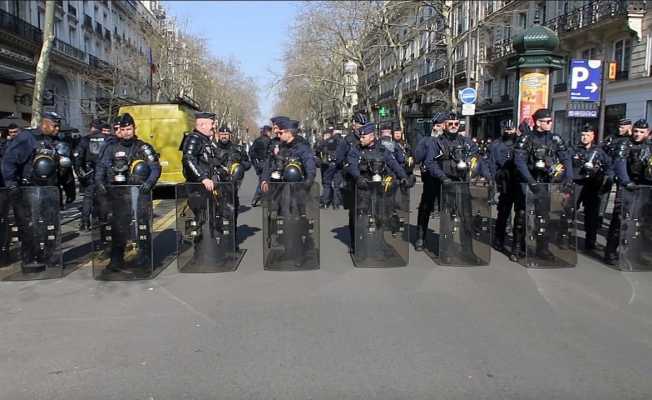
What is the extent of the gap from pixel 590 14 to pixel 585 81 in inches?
520

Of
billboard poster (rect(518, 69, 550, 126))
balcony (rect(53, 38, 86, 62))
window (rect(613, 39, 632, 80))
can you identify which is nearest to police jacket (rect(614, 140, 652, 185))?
billboard poster (rect(518, 69, 550, 126))

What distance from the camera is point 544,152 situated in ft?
22.5

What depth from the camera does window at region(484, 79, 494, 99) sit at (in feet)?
117

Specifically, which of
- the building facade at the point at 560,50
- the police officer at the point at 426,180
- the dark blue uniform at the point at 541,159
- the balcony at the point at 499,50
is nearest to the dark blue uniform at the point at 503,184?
the dark blue uniform at the point at 541,159

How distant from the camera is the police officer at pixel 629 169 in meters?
6.79

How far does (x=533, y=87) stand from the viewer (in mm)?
12797

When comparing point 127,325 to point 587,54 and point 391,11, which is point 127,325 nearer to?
point 391,11

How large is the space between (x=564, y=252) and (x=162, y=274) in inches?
190

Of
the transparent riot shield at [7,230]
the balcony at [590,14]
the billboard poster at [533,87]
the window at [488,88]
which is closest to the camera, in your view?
the transparent riot shield at [7,230]

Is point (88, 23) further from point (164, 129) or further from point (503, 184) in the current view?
point (503, 184)

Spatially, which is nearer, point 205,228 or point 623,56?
point 205,228

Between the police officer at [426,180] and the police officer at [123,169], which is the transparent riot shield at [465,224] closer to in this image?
the police officer at [426,180]

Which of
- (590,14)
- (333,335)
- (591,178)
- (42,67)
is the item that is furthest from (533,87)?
(590,14)

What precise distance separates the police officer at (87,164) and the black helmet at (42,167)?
2.26 m
